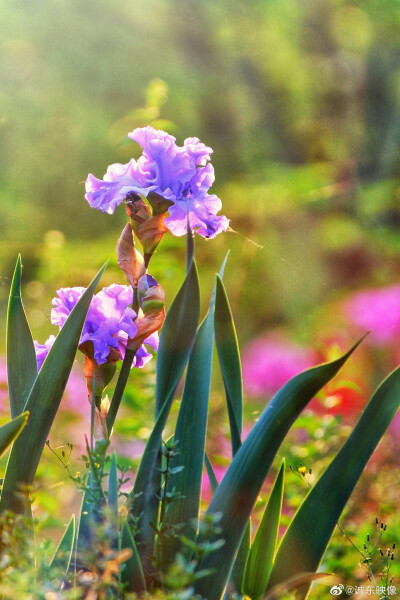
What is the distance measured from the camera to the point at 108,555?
1.17 ft

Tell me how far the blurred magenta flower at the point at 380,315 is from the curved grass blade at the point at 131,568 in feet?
3.57

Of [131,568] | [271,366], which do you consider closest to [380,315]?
[271,366]

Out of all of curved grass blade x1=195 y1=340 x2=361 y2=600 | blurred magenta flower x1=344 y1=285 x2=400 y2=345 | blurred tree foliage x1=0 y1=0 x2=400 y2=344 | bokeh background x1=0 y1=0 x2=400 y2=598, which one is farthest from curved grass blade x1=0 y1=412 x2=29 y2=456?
blurred tree foliage x1=0 y1=0 x2=400 y2=344

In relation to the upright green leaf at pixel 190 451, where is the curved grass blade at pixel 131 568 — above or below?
below

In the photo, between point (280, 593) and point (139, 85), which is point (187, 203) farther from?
point (139, 85)

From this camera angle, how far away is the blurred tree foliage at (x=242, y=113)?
2.49m

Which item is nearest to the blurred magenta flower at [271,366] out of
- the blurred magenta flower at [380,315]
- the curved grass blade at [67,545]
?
the blurred magenta flower at [380,315]

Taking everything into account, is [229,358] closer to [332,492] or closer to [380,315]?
[332,492]

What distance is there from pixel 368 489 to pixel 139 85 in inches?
89.2

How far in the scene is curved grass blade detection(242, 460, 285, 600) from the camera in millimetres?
555

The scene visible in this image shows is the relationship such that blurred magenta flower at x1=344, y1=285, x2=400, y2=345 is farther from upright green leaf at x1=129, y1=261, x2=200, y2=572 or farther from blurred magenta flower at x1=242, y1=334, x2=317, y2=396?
upright green leaf at x1=129, y1=261, x2=200, y2=572

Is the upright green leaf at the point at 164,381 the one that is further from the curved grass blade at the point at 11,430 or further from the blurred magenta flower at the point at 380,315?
the blurred magenta flower at the point at 380,315

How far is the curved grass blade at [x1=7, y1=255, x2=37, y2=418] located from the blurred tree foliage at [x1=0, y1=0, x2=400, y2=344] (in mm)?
1874

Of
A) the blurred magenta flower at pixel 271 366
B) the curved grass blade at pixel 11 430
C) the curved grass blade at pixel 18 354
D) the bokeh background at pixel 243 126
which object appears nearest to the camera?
the curved grass blade at pixel 11 430
